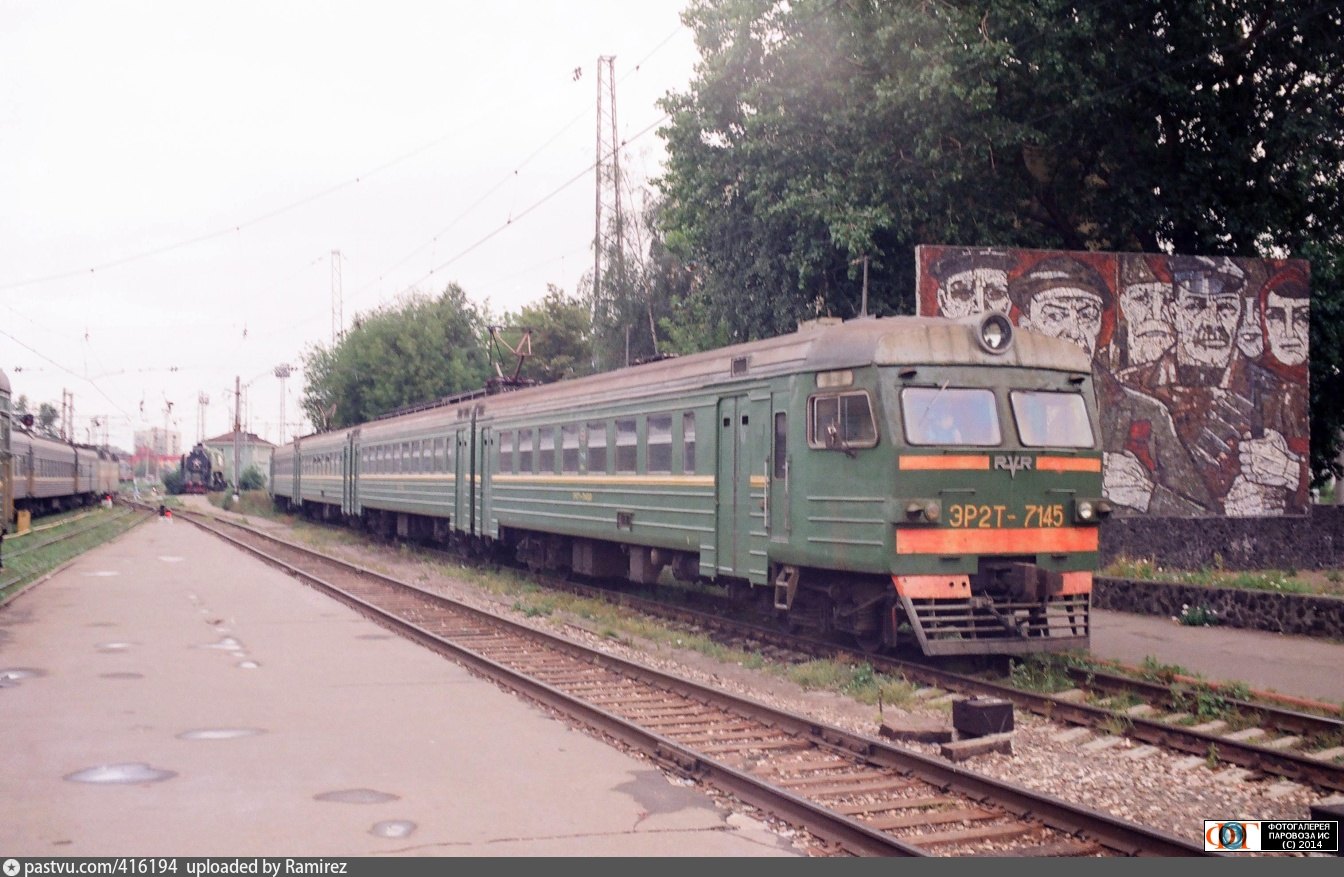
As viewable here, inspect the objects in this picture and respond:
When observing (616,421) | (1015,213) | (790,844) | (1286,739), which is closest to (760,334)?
(1015,213)

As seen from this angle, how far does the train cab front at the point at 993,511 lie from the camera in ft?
35.8

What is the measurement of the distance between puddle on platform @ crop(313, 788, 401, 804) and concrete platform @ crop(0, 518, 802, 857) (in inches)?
0.7

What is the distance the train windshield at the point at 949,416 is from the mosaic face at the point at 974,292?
309 inches

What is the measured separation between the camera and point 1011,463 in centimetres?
1133

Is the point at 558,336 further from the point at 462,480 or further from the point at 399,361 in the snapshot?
the point at 462,480

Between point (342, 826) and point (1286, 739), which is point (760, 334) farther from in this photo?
point (342, 826)

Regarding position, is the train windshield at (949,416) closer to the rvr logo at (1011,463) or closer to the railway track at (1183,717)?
the rvr logo at (1011,463)

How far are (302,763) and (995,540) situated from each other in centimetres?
633

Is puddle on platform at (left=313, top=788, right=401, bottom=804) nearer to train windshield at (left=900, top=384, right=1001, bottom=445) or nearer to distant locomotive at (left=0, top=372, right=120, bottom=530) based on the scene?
train windshield at (left=900, top=384, right=1001, bottom=445)

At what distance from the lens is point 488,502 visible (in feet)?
74.5

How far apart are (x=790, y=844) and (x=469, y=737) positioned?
316cm

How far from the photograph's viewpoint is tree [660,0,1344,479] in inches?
850

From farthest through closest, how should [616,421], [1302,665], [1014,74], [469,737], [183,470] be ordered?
[183,470]
[1014,74]
[616,421]
[1302,665]
[469,737]

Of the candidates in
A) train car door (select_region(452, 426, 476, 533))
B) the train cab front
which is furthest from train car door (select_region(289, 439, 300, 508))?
the train cab front
